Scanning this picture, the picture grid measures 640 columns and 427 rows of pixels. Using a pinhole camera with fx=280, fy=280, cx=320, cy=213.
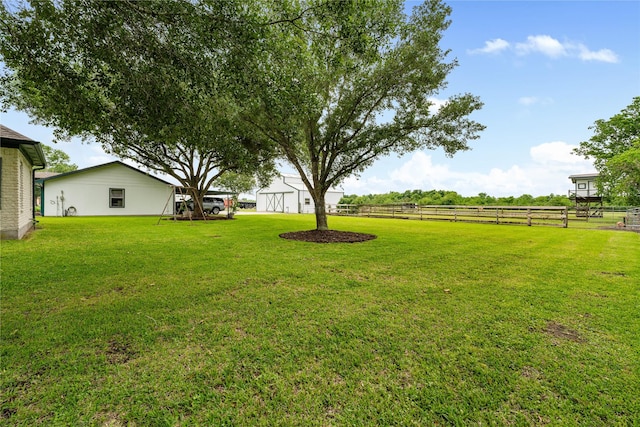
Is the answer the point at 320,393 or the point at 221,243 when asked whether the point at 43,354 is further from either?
the point at 221,243

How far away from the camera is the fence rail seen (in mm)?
15562

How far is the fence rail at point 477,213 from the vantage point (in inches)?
613

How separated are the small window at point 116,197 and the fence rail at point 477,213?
1744 cm

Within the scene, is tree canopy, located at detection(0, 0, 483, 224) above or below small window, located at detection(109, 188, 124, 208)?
above

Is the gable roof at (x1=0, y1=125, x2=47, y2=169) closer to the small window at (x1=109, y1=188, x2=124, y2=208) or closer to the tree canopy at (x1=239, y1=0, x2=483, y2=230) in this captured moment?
the tree canopy at (x1=239, y1=0, x2=483, y2=230)

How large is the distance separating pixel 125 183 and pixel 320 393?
23813 mm

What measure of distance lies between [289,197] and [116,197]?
55.1 feet

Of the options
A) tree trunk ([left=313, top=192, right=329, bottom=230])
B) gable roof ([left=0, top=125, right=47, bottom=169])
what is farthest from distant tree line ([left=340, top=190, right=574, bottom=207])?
gable roof ([left=0, top=125, right=47, bottom=169])

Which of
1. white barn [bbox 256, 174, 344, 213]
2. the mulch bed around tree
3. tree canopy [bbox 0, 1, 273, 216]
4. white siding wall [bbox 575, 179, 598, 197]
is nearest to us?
tree canopy [bbox 0, 1, 273, 216]

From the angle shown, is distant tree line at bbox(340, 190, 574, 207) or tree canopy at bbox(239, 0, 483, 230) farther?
distant tree line at bbox(340, 190, 574, 207)

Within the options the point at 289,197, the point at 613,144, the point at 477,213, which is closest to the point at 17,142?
the point at 477,213

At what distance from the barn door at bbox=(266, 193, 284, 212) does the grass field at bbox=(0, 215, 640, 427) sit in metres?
29.1

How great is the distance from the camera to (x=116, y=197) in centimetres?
2041

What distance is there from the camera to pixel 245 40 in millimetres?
3742
